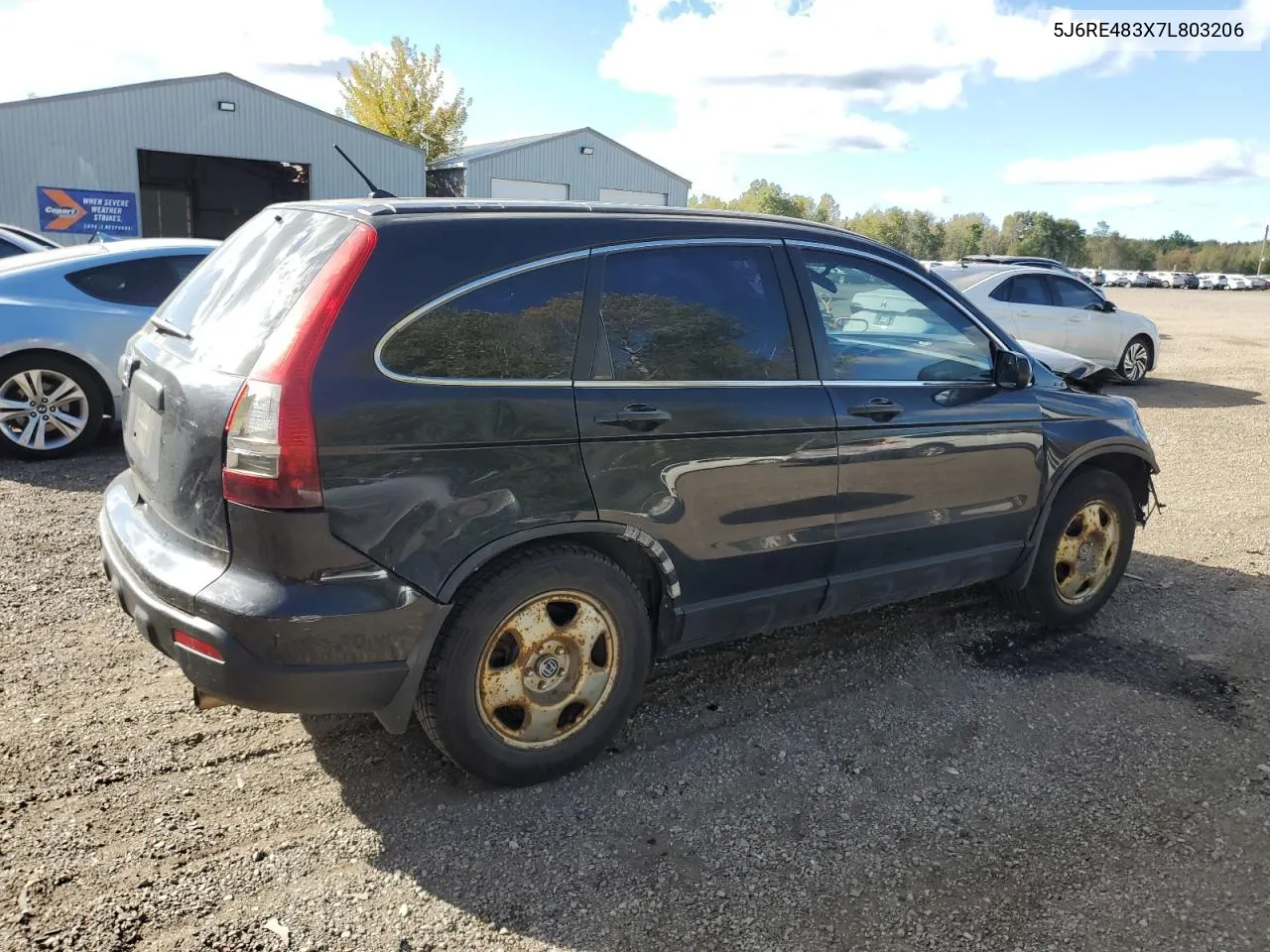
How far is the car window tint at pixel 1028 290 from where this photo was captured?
43.0 ft

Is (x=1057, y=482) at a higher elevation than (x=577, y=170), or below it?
below

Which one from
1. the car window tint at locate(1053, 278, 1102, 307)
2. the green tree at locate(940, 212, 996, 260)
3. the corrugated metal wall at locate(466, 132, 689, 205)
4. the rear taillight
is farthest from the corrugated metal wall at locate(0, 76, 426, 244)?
the green tree at locate(940, 212, 996, 260)

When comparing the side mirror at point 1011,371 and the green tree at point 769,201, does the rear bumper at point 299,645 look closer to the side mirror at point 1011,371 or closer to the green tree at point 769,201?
the side mirror at point 1011,371

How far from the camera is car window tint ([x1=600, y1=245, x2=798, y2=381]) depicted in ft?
10.7

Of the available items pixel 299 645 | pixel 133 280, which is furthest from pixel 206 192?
pixel 299 645

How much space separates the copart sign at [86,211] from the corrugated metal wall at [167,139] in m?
0.16

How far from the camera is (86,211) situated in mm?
21859

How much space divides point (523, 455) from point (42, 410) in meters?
5.72

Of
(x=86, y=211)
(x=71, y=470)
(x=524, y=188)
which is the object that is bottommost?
(x=71, y=470)

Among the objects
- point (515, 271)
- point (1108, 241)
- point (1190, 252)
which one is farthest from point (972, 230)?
point (515, 271)

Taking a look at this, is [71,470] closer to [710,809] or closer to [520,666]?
[520,666]

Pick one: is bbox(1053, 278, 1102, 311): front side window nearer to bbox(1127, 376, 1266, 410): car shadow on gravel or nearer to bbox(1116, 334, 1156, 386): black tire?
bbox(1116, 334, 1156, 386): black tire

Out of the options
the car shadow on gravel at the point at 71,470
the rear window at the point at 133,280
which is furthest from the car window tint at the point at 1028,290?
the car shadow on gravel at the point at 71,470

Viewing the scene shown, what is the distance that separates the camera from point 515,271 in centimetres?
306
